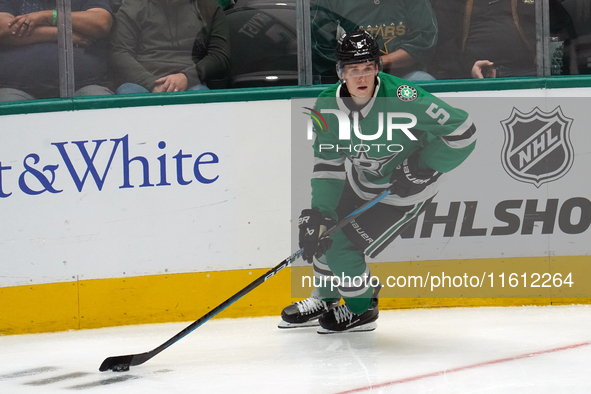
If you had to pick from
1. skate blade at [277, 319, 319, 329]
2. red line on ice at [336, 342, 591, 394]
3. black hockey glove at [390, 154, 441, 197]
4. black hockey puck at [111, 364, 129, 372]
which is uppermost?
black hockey glove at [390, 154, 441, 197]

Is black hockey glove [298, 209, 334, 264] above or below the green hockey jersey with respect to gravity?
below

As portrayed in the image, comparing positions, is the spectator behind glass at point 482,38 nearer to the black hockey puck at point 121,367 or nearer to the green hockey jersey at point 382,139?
the green hockey jersey at point 382,139

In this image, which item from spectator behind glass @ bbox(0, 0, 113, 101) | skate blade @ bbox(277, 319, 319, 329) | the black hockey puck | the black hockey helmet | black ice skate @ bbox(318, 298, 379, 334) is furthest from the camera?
spectator behind glass @ bbox(0, 0, 113, 101)

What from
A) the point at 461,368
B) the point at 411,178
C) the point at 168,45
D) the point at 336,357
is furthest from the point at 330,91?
the point at 461,368

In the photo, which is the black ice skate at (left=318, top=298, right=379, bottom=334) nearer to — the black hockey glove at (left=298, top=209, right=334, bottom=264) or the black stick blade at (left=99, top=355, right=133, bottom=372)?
the black hockey glove at (left=298, top=209, right=334, bottom=264)

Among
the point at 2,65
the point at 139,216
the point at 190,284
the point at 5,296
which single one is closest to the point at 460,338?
the point at 190,284

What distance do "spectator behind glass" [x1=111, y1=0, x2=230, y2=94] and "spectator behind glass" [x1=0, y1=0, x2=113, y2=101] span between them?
0.42ft

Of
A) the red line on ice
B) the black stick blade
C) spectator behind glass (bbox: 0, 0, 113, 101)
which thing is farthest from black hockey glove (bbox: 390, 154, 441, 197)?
spectator behind glass (bbox: 0, 0, 113, 101)

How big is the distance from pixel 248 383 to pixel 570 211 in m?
1.91

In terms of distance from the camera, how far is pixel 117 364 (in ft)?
8.08

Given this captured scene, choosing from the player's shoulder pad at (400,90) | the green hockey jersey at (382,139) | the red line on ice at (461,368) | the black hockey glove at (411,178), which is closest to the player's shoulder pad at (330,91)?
the green hockey jersey at (382,139)

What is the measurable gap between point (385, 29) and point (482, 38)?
0.48m

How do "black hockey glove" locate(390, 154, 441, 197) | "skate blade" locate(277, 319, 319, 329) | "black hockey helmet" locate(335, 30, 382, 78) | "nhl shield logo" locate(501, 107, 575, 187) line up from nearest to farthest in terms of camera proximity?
"black hockey helmet" locate(335, 30, 382, 78)
"black hockey glove" locate(390, 154, 441, 197)
"skate blade" locate(277, 319, 319, 329)
"nhl shield logo" locate(501, 107, 575, 187)

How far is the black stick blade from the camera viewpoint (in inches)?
96.7
